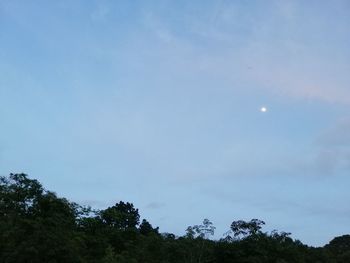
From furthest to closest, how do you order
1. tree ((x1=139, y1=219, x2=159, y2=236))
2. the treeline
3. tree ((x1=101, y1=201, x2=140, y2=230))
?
tree ((x1=139, y1=219, x2=159, y2=236)) < tree ((x1=101, y1=201, x2=140, y2=230)) < the treeline

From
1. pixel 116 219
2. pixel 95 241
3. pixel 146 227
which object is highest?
pixel 146 227

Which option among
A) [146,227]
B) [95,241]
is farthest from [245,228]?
[146,227]

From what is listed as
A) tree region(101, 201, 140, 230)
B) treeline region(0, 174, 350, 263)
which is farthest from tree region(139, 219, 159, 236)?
treeline region(0, 174, 350, 263)

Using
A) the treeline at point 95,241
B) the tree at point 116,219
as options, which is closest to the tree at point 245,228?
the treeline at point 95,241

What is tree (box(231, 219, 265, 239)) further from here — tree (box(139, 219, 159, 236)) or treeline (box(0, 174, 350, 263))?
tree (box(139, 219, 159, 236))

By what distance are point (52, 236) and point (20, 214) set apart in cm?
1334

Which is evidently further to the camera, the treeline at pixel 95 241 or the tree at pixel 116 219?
the tree at pixel 116 219

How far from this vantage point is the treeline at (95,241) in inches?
1059

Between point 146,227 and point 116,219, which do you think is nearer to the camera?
point 116,219

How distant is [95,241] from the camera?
4122 centimetres

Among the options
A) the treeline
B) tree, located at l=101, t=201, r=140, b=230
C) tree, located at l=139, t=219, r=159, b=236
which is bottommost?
the treeline

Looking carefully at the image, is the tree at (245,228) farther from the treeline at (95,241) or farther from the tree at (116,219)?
the tree at (116,219)

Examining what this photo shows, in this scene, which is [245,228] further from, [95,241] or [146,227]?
[146,227]

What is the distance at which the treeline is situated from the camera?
2689 cm
